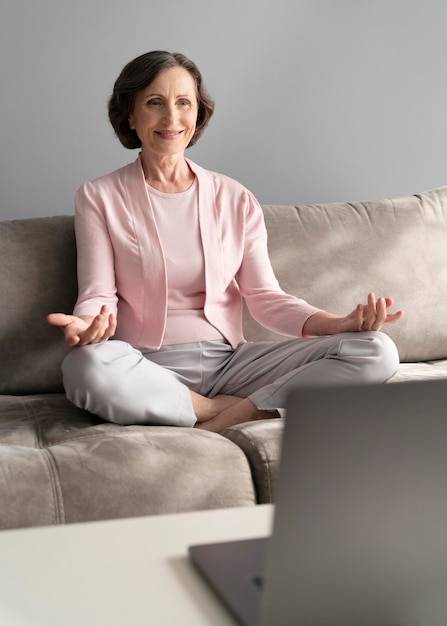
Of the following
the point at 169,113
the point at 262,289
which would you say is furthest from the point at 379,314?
the point at 169,113

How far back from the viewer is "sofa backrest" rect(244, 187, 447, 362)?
Result: 2.52 metres

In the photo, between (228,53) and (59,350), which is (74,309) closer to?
(59,350)

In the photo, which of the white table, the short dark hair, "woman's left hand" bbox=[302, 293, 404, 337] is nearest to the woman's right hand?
"woman's left hand" bbox=[302, 293, 404, 337]

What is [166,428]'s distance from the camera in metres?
1.90

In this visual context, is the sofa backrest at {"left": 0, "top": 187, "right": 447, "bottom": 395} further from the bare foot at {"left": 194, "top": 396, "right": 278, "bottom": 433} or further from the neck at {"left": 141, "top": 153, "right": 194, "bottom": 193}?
the bare foot at {"left": 194, "top": 396, "right": 278, "bottom": 433}

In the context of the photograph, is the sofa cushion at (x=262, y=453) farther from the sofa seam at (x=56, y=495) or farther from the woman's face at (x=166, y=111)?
the woman's face at (x=166, y=111)

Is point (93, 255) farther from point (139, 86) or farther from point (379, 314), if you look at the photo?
point (379, 314)

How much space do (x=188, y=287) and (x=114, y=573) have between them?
1636 millimetres

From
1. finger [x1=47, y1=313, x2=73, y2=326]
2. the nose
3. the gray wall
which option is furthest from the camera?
the gray wall

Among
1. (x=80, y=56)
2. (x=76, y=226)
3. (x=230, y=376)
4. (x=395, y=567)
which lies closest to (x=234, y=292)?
(x=230, y=376)

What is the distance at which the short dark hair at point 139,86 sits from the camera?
2.29 metres

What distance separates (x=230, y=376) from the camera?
224 centimetres

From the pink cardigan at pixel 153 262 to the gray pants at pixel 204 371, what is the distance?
0.25 ft

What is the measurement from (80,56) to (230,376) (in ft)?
3.76
